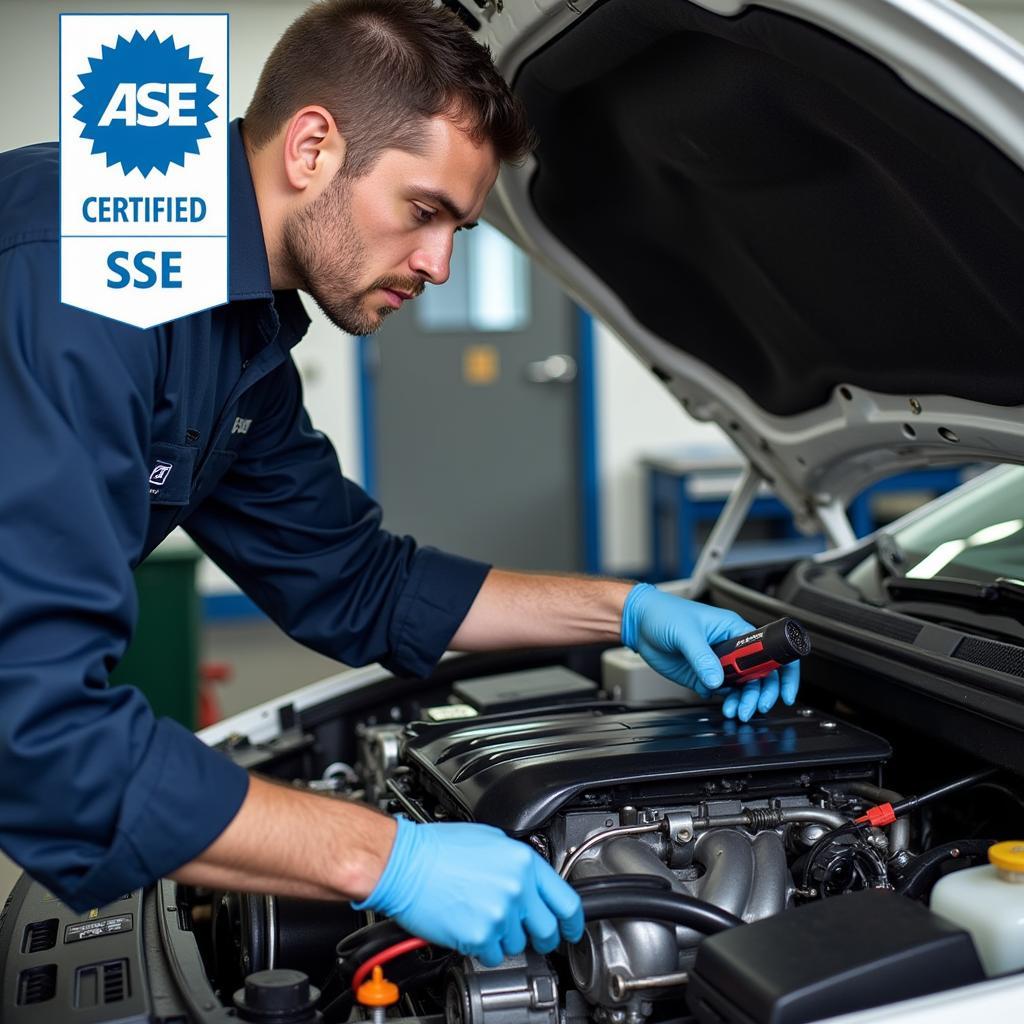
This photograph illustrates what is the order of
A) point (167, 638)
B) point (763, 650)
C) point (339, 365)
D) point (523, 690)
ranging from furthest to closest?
point (339, 365), point (167, 638), point (523, 690), point (763, 650)

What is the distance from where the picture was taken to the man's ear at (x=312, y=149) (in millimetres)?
1366

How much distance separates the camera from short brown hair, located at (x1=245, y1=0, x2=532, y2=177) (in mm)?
1361

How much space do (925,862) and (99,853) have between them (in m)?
0.83

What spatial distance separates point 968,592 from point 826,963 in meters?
0.74

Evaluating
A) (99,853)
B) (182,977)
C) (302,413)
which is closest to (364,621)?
(302,413)

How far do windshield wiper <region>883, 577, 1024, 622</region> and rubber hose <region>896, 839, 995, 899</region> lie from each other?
0.33m

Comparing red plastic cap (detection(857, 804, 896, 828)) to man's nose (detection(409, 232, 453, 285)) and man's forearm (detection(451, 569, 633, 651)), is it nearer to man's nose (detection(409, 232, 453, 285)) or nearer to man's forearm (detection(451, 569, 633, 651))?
man's forearm (detection(451, 569, 633, 651))

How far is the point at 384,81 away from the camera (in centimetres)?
136

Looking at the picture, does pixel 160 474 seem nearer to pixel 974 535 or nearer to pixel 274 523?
pixel 274 523

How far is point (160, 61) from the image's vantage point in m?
1.33

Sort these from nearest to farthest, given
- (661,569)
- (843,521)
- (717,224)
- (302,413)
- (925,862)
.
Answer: (925,862), (717,224), (302,413), (843,521), (661,569)

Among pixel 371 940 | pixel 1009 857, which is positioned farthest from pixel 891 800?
pixel 371 940

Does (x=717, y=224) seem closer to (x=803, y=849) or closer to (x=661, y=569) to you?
(x=803, y=849)

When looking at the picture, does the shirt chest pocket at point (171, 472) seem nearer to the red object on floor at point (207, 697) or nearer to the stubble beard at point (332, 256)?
the stubble beard at point (332, 256)
